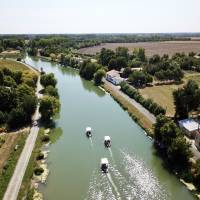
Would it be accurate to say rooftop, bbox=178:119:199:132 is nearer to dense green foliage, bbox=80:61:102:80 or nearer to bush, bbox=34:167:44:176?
bush, bbox=34:167:44:176

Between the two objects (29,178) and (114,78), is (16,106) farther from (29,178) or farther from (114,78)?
(114,78)

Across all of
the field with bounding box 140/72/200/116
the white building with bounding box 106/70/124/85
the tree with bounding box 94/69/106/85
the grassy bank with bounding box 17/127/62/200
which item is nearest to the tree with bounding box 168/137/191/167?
the grassy bank with bounding box 17/127/62/200

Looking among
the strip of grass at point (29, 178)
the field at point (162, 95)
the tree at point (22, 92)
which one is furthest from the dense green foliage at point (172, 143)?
the tree at point (22, 92)

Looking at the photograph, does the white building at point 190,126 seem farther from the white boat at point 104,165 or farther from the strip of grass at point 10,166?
the strip of grass at point 10,166

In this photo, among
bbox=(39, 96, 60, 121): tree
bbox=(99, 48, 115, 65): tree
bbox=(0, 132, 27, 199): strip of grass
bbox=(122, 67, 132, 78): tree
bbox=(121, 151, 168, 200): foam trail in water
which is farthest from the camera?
bbox=(99, 48, 115, 65): tree

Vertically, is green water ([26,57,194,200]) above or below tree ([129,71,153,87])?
below

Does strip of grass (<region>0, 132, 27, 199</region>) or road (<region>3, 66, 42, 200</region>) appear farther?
strip of grass (<region>0, 132, 27, 199</region>)

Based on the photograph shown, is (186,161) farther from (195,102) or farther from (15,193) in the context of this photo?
(15,193)

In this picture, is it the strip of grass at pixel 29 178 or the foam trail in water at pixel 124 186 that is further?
the foam trail in water at pixel 124 186

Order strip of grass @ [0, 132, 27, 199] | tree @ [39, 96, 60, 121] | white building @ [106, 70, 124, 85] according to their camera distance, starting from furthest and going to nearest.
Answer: white building @ [106, 70, 124, 85]
tree @ [39, 96, 60, 121]
strip of grass @ [0, 132, 27, 199]
